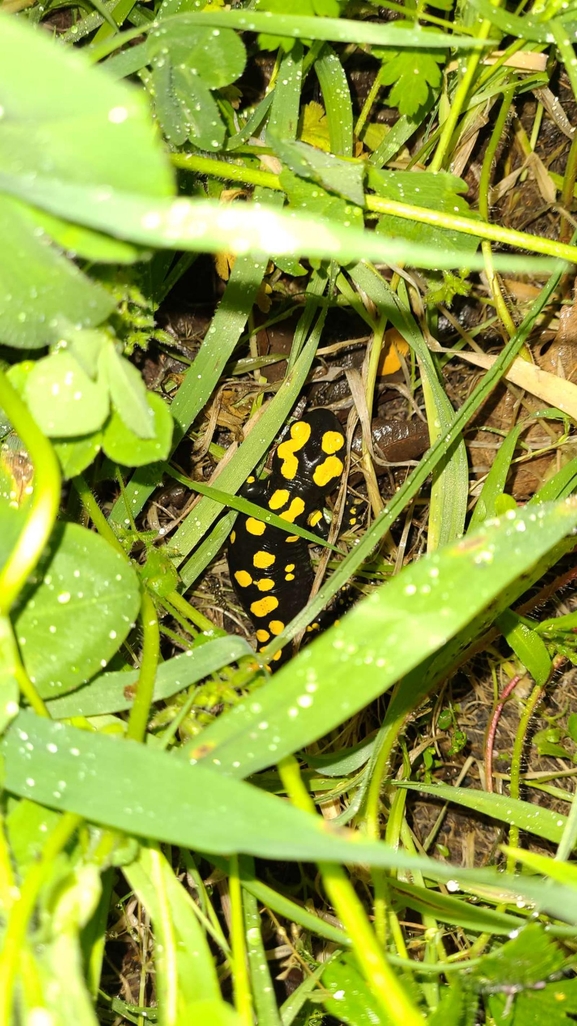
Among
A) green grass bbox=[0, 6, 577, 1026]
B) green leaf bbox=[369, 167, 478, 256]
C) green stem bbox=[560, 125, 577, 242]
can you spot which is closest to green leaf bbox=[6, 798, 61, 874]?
green grass bbox=[0, 6, 577, 1026]

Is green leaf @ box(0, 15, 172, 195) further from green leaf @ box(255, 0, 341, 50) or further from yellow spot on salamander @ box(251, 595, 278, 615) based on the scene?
yellow spot on salamander @ box(251, 595, 278, 615)

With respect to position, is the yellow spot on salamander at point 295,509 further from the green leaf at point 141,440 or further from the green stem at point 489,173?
the green leaf at point 141,440

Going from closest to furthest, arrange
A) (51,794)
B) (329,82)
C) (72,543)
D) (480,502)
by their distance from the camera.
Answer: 1. (51,794)
2. (72,543)
3. (329,82)
4. (480,502)

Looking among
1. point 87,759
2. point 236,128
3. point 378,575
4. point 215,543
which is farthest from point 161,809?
point 236,128

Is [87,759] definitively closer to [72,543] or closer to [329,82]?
[72,543]

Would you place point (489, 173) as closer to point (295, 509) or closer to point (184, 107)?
point (184, 107)

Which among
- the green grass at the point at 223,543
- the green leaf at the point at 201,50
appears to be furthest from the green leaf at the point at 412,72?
the green leaf at the point at 201,50
